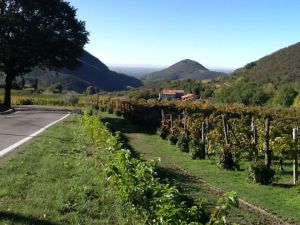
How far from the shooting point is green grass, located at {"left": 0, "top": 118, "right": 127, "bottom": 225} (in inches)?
294

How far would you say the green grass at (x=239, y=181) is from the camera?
11852 mm

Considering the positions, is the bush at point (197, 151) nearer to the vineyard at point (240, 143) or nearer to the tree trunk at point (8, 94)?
the vineyard at point (240, 143)

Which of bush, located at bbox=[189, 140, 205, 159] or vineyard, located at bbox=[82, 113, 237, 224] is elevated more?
vineyard, located at bbox=[82, 113, 237, 224]

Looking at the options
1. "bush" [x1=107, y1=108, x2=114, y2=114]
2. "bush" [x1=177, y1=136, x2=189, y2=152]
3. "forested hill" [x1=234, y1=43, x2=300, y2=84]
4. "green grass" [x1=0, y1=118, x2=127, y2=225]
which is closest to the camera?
"green grass" [x1=0, y1=118, x2=127, y2=225]

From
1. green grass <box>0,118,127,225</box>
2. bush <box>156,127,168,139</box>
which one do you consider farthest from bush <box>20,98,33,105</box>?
green grass <box>0,118,127,225</box>

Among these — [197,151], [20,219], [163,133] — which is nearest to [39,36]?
[163,133]

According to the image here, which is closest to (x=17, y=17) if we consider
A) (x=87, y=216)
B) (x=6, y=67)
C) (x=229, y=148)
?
(x=6, y=67)

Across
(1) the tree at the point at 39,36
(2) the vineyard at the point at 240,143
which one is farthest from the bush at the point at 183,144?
(1) the tree at the point at 39,36

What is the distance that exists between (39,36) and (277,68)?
6984cm

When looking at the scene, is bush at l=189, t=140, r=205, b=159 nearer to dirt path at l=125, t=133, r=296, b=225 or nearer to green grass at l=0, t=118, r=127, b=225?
dirt path at l=125, t=133, r=296, b=225

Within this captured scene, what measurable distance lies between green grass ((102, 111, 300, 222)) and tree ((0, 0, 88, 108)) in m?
18.5

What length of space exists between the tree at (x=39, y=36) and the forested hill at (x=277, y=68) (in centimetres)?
5502

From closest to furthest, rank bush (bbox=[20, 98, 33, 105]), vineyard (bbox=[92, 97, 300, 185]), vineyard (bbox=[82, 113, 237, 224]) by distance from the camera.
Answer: vineyard (bbox=[82, 113, 237, 224]) < vineyard (bbox=[92, 97, 300, 185]) < bush (bbox=[20, 98, 33, 105])

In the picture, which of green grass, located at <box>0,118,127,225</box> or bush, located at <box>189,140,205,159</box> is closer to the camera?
green grass, located at <box>0,118,127,225</box>
